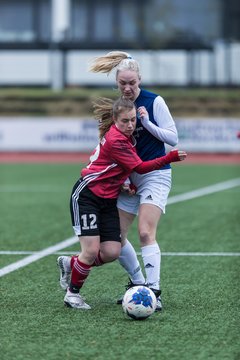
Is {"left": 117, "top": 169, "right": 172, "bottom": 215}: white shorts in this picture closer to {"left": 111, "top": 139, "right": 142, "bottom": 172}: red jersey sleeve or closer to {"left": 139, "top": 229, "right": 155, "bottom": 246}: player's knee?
{"left": 139, "top": 229, "right": 155, "bottom": 246}: player's knee

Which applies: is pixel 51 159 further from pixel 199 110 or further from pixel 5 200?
pixel 5 200

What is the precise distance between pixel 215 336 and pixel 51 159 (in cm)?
2077

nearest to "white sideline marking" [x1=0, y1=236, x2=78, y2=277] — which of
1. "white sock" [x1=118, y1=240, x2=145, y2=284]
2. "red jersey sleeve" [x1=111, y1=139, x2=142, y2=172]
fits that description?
"white sock" [x1=118, y1=240, x2=145, y2=284]

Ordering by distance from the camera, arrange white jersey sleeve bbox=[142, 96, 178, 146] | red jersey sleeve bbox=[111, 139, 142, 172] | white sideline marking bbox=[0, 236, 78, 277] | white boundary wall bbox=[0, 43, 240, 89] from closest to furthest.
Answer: red jersey sleeve bbox=[111, 139, 142, 172] < white jersey sleeve bbox=[142, 96, 178, 146] < white sideline marking bbox=[0, 236, 78, 277] < white boundary wall bbox=[0, 43, 240, 89]

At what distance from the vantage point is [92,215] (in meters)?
7.04

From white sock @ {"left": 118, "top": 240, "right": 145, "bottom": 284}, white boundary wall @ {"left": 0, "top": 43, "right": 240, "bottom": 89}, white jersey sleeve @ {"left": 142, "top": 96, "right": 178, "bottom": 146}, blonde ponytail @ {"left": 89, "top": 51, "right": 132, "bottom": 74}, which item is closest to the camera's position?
white jersey sleeve @ {"left": 142, "top": 96, "right": 178, "bottom": 146}

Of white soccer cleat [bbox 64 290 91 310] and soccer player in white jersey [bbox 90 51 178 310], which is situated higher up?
soccer player in white jersey [bbox 90 51 178 310]

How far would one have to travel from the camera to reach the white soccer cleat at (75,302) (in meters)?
7.04

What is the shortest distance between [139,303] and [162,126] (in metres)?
1.39

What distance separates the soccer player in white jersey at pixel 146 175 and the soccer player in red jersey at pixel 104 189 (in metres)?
0.15

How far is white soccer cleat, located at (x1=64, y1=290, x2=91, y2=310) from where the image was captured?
23.1ft

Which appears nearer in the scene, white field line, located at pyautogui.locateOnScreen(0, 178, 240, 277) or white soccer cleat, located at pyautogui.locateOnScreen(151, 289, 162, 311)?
white soccer cleat, located at pyautogui.locateOnScreen(151, 289, 162, 311)

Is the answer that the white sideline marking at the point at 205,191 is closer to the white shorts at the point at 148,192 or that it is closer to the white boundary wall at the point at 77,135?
the white shorts at the point at 148,192

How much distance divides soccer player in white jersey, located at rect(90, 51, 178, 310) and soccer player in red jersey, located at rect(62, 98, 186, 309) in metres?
0.15
